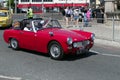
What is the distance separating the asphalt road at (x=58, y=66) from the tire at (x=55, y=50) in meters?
0.19

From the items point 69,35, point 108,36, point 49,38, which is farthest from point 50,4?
point 69,35

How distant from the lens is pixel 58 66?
31.8 ft

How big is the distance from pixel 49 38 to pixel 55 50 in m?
0.48

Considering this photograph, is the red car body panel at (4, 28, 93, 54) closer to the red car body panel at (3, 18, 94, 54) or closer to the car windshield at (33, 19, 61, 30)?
the red car body panel at (3, 18, 94, 54)

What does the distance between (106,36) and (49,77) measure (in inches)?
350

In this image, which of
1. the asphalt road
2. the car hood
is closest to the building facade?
the asphalt road

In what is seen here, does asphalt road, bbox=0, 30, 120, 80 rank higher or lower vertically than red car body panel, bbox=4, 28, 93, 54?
lower

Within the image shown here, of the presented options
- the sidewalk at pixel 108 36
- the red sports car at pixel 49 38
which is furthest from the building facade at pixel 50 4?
the red sports car at pixel 49 38

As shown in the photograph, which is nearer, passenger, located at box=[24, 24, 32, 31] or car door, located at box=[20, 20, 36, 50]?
car door, located at box=[20, 20, 36, 50]

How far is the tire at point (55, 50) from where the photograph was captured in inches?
415

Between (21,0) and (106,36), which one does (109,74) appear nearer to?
(106,36)

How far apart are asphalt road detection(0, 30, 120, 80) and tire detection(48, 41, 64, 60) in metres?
0.19

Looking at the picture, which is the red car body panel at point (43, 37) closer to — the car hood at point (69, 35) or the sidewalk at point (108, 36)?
the car hood at point (69, 35)

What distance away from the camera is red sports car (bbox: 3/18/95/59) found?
34.1 feet
